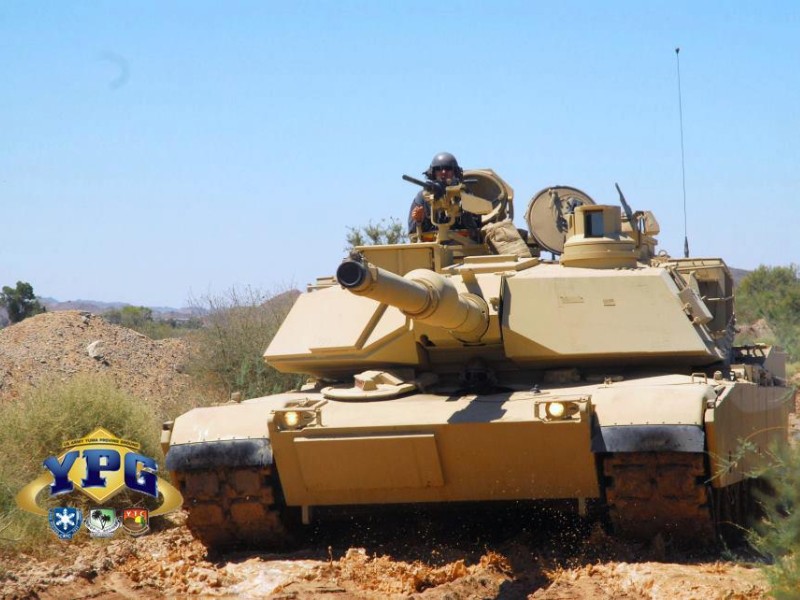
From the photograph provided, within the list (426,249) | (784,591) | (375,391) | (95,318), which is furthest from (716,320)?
(95,318)

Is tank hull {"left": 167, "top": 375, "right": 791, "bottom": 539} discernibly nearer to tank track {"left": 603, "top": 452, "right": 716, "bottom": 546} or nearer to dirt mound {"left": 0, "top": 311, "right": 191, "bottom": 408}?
tank track {"left": 603, "top": 452, "right": 716, "bottom": 546}

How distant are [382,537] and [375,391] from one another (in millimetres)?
1384

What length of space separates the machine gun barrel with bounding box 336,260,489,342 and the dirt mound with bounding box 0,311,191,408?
8.62 m

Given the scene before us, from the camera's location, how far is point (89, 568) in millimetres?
9391

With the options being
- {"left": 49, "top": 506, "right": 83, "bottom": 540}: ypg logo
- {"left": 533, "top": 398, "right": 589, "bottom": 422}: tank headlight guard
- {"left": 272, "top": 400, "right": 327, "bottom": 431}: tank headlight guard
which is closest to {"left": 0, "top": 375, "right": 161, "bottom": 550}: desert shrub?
{"left": 49, "top": 506, "right": 83, "bottom": 540}: ypg logo

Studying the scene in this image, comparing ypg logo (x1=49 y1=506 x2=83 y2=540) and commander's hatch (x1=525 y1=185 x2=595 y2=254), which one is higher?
commander's hatch (x1=525 y1=185 x2=595 y2=254)

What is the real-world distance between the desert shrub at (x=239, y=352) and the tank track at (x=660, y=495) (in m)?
9.61

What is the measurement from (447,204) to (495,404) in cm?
281

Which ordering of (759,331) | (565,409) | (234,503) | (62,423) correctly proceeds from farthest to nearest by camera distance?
(759,331), (62,423), (234,503), (565,409)

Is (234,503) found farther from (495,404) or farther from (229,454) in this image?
(495,404)

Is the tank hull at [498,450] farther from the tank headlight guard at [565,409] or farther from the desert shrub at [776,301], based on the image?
the desert shrub at [776,301]

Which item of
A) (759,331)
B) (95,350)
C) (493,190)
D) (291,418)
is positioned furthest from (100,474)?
(759,331)

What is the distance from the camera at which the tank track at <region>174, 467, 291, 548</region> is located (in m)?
9.52

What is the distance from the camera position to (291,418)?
922 cm
